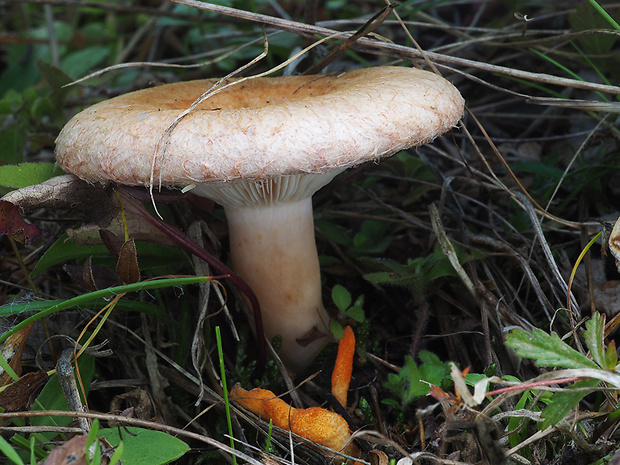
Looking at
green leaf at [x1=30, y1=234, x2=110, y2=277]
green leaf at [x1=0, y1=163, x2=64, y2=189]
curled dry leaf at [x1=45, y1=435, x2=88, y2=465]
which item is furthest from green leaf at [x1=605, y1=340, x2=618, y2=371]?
green leaf at [x1=0, y1=163, x2=64, y2=189]

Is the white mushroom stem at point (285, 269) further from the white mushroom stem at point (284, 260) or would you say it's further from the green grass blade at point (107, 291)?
the green grass blade at point (107, 291)

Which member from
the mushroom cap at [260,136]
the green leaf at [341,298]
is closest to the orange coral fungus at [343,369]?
the green leaf at [341,298]

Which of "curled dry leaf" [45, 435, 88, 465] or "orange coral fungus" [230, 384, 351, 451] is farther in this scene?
"orange coral fungus" [230, 384, 351, 451]

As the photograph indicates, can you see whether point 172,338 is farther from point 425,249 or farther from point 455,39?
point 455,39

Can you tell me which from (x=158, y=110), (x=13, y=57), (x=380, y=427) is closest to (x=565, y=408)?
(x=380, y=427)

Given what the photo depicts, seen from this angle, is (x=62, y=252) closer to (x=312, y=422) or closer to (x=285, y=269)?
(x=285, y=269)

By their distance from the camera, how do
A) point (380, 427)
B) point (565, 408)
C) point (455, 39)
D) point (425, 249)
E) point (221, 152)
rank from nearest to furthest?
point (565, 408) < point (221, 152) < point (380, 427) < point (425, 249) < point (455, 39)

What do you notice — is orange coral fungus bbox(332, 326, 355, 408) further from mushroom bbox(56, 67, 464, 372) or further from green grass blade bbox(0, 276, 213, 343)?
green grass blade bbox(0, 276, 213, 343)
